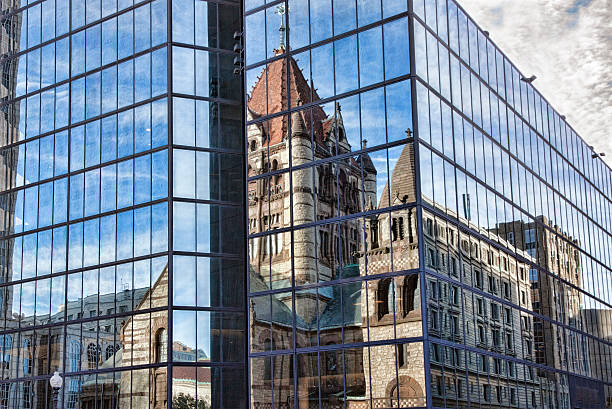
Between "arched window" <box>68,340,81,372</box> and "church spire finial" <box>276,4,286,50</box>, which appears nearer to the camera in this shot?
"church spire finial" <box>276,4,286,50</box>

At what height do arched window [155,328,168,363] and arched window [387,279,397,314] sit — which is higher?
arched window [387,279,397,314]

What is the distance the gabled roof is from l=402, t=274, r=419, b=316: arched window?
7.68 m

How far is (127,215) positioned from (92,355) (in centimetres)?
696

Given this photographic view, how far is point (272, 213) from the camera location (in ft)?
Result: 134

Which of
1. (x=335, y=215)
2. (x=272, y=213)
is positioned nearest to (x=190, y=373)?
(x=272, y=213)

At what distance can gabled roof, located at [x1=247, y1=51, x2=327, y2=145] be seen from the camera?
4012 cm

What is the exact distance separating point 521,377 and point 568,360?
856cm

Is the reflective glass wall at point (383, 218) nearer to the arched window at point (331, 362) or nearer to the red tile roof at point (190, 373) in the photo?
the arched window at point (331, 362)

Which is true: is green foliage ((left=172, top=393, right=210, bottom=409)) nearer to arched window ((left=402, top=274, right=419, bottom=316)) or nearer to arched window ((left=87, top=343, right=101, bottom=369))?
arched window ((left=87, top=343, right=101, bottom=369))

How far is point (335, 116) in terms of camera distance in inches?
1543

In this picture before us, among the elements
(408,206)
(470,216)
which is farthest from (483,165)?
(408,206)

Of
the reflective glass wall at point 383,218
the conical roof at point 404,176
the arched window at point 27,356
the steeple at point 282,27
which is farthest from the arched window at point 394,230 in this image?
the arched window at point 27,356

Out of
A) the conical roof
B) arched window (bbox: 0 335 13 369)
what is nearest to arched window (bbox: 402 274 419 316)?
the conical roof

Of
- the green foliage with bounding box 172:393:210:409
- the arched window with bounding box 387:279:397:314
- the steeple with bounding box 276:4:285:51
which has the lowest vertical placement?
the green foliage with bounding box 172:393:210:409
